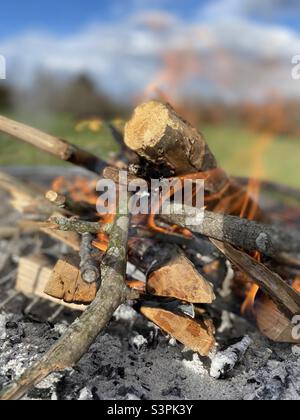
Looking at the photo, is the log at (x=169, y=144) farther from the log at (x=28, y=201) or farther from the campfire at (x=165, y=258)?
the log at (x=28, y=201)

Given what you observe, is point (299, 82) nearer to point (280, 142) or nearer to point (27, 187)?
point (280, 142)

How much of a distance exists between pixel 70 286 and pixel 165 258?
0.50m

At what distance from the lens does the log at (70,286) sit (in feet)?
6.45

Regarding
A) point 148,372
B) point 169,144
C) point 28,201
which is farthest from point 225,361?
point 28,201

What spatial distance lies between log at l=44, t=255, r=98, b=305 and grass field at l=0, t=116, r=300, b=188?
144 inches

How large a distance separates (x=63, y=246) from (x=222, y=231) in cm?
147

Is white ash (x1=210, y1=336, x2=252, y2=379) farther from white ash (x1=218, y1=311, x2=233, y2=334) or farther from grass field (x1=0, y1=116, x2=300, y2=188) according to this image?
grass field (x1=0, y1=116, x2=300, y2=188)

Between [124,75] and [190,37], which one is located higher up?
[190,37]

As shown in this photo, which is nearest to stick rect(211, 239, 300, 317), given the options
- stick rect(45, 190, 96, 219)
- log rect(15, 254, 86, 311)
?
stick rect(45, 190, 96, 219)

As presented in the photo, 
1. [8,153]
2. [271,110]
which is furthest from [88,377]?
[271,110]

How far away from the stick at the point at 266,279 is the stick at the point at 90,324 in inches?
19.6

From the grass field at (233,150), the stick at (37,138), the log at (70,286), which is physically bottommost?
the grass field at (233,150)

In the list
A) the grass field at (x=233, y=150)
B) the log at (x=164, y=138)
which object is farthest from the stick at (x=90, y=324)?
the grass field at (x=233, y=150)

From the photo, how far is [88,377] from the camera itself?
5.88 feet
